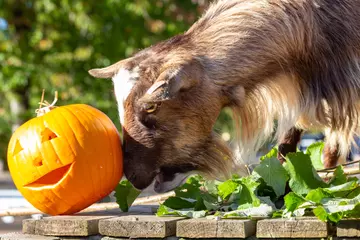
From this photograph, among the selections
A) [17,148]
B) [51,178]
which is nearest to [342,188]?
[51,178]

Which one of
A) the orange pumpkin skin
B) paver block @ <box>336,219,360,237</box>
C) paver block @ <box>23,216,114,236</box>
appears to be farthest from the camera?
the orange pumpkin skin

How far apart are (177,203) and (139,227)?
590 mm

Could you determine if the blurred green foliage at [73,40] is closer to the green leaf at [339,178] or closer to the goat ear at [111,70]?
the goat ear at [111,70]

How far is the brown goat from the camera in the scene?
4.92 m

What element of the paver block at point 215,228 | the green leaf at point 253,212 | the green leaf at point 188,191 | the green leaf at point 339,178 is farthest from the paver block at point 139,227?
the green leaf at point 339,178

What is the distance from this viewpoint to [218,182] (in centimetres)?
546

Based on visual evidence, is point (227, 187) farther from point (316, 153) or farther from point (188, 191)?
point (316, 153)

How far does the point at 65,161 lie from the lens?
501cm

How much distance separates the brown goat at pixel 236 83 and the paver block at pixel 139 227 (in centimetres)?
44

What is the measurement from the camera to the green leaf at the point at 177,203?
5066 mm

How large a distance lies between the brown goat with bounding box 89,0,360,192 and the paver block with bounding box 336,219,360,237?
1.10 m

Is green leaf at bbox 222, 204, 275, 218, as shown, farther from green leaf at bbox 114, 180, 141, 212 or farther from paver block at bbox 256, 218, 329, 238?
green leaf at bbox 114, 180, 141, 212

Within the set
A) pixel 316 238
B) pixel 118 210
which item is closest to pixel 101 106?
pixel 118 210

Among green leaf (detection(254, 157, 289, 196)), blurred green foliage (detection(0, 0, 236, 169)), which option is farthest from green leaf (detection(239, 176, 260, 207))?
blurred green foliage (detection(0, 0, 236, 169))
